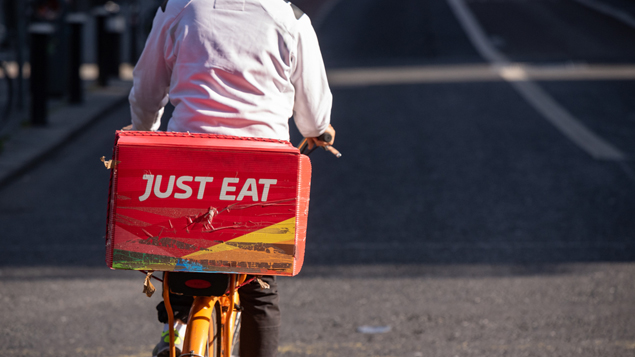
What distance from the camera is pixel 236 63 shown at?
245 centimetres

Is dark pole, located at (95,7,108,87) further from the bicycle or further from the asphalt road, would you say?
the bicycle

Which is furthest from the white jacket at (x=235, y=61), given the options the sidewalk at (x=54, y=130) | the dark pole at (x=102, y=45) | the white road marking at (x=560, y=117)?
the dark pole at (x=102, y=45)

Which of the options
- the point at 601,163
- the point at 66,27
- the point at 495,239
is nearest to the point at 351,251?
the point at 495,239

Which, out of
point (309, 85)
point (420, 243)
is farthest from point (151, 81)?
point (420, 243)

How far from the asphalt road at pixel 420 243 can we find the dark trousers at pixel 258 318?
1.22 meters

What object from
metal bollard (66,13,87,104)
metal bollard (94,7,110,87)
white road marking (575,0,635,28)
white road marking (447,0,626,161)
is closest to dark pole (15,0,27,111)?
metal bollard (66,13,87,104)

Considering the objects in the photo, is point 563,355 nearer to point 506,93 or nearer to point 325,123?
point 325,123

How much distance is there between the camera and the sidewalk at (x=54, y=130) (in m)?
Answer: 8.12

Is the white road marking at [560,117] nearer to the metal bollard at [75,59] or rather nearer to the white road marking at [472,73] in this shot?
the white road marking at [472,73]

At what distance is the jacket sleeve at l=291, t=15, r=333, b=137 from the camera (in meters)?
2.54

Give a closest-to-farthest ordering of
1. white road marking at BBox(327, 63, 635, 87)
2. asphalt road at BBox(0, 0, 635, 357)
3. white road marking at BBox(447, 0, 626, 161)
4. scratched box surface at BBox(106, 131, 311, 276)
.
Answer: scratched box surface at BBox(106, 131, 311, 276) < asphalt road at BBox(0, 0, 635, 357) < white road marking at BBox(447, 0, 626, 161) < white road marking at BBox(327, 63, 635, 87)

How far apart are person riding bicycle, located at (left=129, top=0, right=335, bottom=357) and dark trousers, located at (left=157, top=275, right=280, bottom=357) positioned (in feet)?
0.73

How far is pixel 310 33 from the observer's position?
2555 millimetres

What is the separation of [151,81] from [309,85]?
0.57 meters
